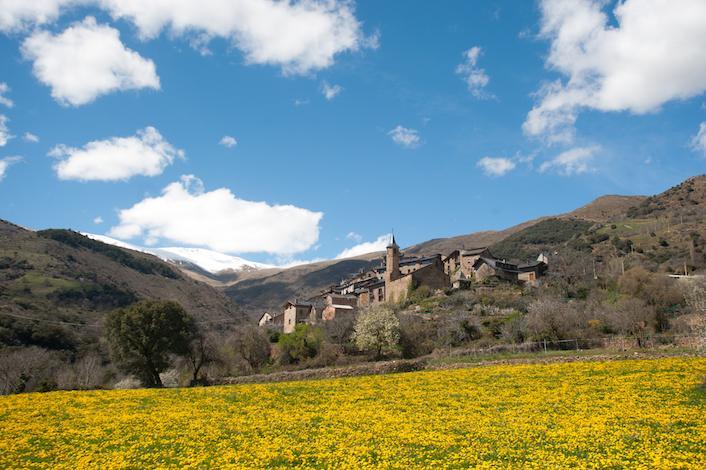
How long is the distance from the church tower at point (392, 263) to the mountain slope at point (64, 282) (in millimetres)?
52544

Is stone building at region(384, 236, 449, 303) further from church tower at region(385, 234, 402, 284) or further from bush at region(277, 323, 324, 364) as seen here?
bush at region(277, 323, 324, 364)

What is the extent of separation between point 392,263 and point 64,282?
87.1 metres

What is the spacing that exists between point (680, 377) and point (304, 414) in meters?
20.2

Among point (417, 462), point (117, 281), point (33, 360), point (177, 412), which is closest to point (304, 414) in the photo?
point (177, 412)

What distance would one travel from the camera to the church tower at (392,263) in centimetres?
12000

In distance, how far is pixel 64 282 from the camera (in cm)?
14088

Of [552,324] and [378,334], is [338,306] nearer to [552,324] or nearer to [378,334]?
[378,334]

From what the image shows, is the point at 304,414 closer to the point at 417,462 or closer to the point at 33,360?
the point at 417,462

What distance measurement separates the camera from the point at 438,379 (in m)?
36.1

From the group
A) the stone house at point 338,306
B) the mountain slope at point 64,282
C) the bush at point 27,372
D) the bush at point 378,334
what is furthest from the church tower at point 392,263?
the bush at point 27,372

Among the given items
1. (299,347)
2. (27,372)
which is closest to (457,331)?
(299,347)

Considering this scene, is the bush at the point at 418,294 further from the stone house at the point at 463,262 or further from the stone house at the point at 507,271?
the stone house at the point at 463,262

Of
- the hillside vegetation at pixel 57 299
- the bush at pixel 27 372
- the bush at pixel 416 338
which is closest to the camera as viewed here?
the bush at pixel 27 372

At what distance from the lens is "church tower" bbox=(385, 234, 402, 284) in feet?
394
